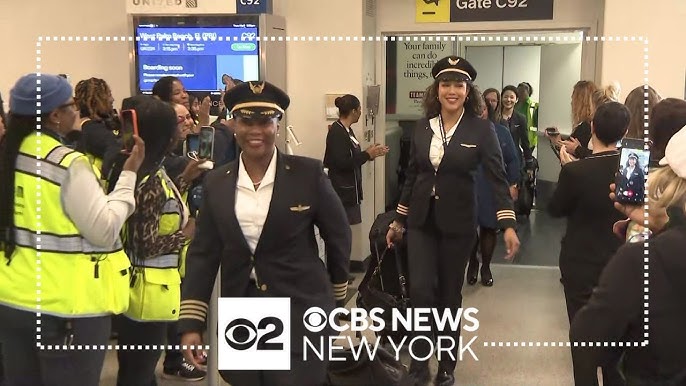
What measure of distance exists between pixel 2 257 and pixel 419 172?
2.17 m

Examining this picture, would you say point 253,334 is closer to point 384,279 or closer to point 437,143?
point 437,143

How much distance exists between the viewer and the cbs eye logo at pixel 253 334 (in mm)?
2449

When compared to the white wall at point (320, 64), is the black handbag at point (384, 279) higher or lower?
lower

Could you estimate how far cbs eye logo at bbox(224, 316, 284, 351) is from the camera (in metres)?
2.45

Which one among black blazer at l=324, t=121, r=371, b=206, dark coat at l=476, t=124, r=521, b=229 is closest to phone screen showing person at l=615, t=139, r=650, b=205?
black blazer at l=324, t=121, r=371, b=206

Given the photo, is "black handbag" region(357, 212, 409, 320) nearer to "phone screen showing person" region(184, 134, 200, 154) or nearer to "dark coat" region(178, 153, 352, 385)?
"phone screen showing person" region(184, 134, 200, 154)

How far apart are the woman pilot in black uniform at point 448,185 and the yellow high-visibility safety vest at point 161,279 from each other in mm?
1395

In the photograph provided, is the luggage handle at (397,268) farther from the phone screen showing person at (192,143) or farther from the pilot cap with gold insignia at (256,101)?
the pilot cap with gold insignia at (256,101)

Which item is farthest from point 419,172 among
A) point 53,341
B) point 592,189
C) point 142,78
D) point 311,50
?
point 142,78

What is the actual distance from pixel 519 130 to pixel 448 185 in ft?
14.1

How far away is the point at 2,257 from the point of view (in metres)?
2.44

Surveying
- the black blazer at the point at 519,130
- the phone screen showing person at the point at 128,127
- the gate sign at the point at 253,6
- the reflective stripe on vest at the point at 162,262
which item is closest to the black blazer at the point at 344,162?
the gate sign at the point at 253,6

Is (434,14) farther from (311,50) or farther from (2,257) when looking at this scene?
(2,257)

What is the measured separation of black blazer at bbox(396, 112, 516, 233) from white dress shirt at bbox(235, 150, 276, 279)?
1543 millimetres
